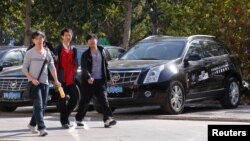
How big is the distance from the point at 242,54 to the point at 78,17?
1089 cm

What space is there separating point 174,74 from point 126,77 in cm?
102

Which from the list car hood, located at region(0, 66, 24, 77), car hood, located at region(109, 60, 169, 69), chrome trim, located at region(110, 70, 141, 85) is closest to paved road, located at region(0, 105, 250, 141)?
chrome trim, located at region(110, 70, 141, 85)

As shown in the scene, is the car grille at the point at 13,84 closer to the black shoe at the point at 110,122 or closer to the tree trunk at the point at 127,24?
the black shoe at the point at 110,122

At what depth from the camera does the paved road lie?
9867 millimetres

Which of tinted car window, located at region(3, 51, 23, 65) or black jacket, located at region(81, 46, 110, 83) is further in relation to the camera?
tinted car window, located at region(3, 51, 23, 65)

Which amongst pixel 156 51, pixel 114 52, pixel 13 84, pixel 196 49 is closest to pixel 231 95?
pixel 196 49

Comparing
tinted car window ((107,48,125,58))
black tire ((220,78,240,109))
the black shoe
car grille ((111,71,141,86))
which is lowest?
black tire ((220,78,240,109))

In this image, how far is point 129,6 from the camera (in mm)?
27906

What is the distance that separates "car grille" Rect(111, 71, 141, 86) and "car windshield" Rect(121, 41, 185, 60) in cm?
109

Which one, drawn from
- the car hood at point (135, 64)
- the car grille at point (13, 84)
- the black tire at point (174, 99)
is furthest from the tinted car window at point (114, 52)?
the black tire at point (174, 99)

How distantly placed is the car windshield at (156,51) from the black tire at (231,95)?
5.92 feet

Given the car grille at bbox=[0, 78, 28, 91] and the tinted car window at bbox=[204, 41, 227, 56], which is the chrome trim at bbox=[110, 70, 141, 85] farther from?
the tinted car window at bbox=[204, 41, 227, 56]

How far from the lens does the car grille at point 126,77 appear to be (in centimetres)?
1289

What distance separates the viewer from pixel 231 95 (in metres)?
15.2
